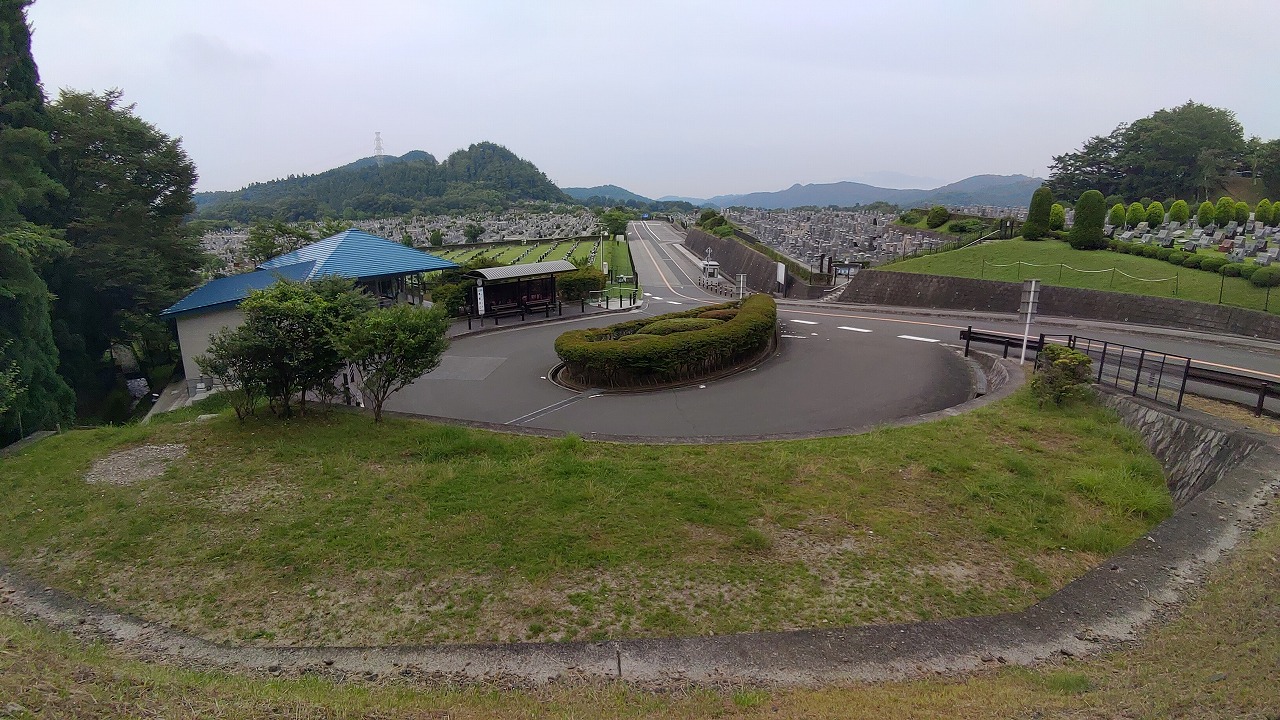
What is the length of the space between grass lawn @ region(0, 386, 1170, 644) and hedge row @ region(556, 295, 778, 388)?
4551mm

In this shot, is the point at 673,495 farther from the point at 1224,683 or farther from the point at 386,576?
the point at 1224,683

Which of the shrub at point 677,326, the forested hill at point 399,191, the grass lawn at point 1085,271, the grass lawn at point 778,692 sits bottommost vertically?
the grass lawn at point 778,692

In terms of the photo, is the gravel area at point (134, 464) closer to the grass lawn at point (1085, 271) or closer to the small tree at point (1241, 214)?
the grass lawn at point (1085, 271)

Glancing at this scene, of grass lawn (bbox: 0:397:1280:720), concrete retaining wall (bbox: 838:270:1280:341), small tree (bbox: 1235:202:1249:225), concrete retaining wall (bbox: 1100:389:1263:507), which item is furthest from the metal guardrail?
small tree (bbox: 1235:202:1249:225)

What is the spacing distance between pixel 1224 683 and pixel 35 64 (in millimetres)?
26612

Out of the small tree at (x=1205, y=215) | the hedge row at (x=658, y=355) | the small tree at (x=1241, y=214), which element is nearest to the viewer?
the hedge row at (x=658, y=355)

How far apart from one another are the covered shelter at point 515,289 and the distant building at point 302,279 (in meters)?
1.48

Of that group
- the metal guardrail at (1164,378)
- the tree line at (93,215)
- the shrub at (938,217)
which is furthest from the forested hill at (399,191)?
the metal guardrail at (1164,378)

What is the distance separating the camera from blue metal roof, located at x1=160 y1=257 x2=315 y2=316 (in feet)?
51.2

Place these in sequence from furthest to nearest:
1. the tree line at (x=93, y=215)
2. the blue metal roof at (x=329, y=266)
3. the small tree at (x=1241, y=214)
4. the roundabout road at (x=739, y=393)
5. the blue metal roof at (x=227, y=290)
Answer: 1. the small tree at (x=1241, y=214)
2. the blue metal roof at (x=329, y=266)
3. the blue metal roof at (x=227, y=290)
4. the tree line at (x=93, y=215)
5. the roundabout road at (x=739, y=393)

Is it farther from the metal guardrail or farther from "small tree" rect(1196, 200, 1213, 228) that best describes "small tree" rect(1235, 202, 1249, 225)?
the metal guardrail

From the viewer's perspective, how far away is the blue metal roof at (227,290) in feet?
51.2

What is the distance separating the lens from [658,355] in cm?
1302

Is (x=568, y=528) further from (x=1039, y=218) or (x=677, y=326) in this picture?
(x=1039, y=218)
